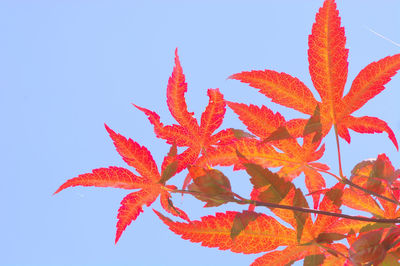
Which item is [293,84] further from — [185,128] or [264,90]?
[185,128]

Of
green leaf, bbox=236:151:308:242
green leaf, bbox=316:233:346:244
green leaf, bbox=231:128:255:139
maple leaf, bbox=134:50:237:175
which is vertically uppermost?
maple leaf, bbox=134:50:237:175

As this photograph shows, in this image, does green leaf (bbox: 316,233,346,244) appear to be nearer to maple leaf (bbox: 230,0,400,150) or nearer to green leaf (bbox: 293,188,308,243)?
green leaf (bbox: 293,188,308,243)

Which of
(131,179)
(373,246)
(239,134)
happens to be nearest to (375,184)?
(373,246)

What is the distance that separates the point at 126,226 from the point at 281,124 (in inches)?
11.9

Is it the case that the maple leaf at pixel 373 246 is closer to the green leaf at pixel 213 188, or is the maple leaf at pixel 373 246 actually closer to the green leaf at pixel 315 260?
the green leaf at pixel 315 260

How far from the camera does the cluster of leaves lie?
0.58 m

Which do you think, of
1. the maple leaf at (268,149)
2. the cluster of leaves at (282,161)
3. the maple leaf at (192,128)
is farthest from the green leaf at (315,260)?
the maple leaf at (192,128)

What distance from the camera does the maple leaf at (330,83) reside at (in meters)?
0.64

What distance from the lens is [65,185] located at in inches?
25.7

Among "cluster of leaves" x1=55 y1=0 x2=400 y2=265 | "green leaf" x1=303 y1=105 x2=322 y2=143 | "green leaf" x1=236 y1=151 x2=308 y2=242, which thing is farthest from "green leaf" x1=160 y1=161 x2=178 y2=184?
"green leaf" x1=303 y1=105 x2=322 y2=143

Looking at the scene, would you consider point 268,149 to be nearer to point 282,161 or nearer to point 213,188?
point 282,161

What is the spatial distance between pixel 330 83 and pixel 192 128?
240mm

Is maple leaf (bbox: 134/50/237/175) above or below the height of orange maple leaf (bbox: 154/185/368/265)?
above

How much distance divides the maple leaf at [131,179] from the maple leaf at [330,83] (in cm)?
20
